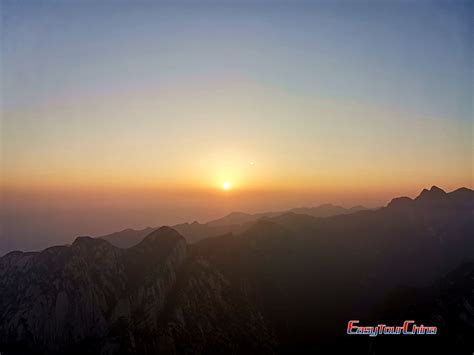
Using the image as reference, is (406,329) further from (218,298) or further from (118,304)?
(118,304)

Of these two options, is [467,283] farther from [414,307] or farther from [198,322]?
[198,322]

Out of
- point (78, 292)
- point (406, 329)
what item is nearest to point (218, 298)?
point (78, 292)

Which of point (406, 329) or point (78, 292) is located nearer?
point (78, 292)

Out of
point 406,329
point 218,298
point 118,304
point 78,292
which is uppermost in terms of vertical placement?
point 78,292

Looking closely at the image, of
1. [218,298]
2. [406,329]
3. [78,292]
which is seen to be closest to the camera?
[78,292]

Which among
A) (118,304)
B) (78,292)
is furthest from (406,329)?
(78,292)

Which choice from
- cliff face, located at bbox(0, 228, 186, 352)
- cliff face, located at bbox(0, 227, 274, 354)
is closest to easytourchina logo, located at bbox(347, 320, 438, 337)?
cliff face, located at bbox(0, 227, 274, 354)

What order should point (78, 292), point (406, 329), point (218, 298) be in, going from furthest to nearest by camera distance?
point (218, 298) < point (406, 329) < point (78, 292)

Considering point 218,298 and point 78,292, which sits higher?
point 78,292

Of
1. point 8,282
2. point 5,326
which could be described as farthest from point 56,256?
point 5,326
